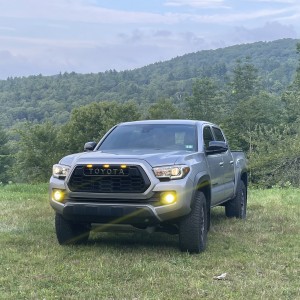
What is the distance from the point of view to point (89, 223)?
23.0 ft

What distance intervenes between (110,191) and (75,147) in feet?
173

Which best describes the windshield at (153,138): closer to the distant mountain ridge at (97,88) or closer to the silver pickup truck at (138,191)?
the silver pickup truck at (138,191)

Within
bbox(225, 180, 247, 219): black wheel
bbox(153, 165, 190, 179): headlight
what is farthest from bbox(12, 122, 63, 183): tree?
bbox(153, 165, 190, 179): headlight

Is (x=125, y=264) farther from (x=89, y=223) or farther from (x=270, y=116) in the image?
(x=270, y=116)

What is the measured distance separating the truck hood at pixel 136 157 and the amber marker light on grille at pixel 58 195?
0.39 meters

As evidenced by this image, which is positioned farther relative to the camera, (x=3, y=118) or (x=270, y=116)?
(x=3, y=118)

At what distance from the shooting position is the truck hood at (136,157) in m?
6.71

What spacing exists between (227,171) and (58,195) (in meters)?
3.27

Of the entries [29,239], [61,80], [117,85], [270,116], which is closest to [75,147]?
[270,116]

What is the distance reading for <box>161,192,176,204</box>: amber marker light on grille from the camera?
258 inches

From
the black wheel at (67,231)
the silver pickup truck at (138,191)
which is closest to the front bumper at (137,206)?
the silver pickup truck at (138,191)

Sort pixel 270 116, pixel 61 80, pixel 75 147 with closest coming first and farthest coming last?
pixel 75 147 → pixel 270 116 → pixel 61 80

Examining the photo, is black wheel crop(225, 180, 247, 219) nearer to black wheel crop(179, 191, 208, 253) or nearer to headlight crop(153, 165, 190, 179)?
black wheel crop(179, 191, 208, 253)

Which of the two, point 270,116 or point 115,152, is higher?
point 115,152
